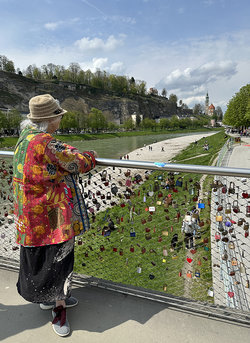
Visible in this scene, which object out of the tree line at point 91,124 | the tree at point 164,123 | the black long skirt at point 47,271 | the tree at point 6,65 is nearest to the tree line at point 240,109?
the tree line at point 91,124

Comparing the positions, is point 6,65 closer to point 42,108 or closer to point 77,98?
point 77,98

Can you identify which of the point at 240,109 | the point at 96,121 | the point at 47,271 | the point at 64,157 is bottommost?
the point at 47,271

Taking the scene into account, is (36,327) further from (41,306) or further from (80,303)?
(80,303)

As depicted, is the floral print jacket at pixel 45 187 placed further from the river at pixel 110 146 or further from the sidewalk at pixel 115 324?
the river at pixel 110 146

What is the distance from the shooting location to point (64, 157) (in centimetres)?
169

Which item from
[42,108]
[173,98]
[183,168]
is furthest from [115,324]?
[173,98]

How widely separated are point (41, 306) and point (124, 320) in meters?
0.79

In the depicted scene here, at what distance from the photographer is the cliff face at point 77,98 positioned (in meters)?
91.5

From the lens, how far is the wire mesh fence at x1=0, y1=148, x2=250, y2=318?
2467 mm

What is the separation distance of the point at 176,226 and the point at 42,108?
5.13 metres

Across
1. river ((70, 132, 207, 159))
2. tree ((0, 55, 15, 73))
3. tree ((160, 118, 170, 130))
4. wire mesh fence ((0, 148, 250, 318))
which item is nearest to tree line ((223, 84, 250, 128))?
river ((70, 132, 207, 159))

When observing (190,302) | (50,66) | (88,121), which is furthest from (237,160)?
(50,66)

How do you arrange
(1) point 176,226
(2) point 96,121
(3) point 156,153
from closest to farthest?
(1) point 176,226, (3) point 156,153, (2) point 96,121

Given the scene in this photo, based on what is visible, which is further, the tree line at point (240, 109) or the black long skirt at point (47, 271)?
the tree line at point (240, 109)
